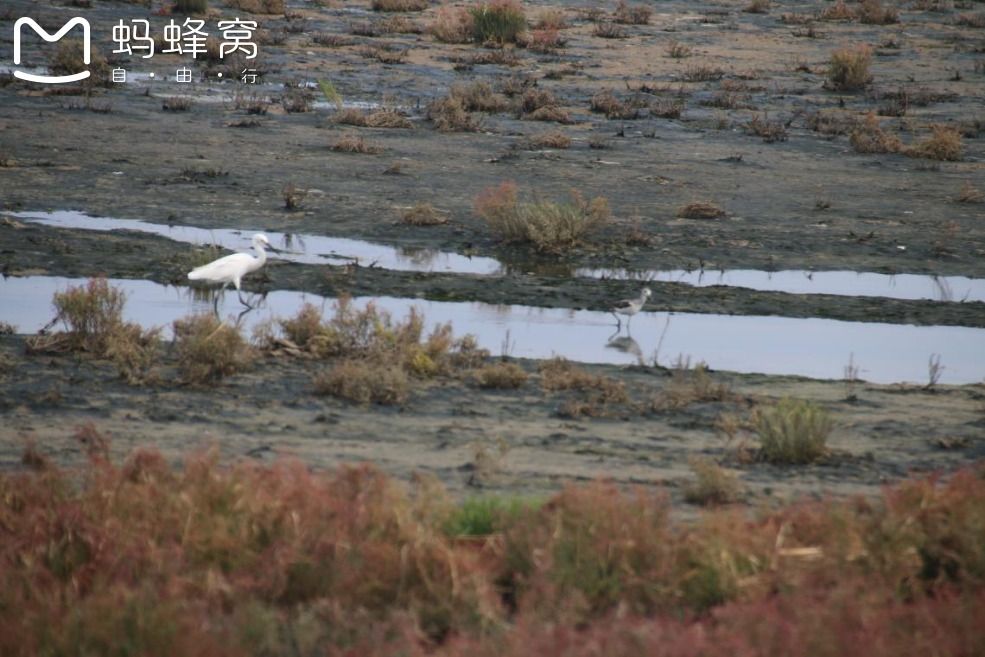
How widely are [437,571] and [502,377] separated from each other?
491 centimetres

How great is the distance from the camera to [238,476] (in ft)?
23.8

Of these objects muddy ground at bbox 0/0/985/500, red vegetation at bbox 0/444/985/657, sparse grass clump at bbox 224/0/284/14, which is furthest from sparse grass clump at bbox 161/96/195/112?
red vegetation at bbox 0/444/985/657

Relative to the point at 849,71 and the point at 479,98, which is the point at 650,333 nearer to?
the point at 479,98

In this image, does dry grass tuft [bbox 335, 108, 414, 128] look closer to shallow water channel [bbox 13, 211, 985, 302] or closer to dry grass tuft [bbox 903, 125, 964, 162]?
shallow water channel [bbox 13, 211, 985, 302]

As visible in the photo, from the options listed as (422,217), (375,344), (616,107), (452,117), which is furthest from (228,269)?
(616,107)

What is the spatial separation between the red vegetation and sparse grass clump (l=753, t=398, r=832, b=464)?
6.83ft

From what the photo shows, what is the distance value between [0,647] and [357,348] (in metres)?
6.51

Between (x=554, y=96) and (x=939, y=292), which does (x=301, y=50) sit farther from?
(x=939, y=292)

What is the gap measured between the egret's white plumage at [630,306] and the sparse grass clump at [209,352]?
3675 mm

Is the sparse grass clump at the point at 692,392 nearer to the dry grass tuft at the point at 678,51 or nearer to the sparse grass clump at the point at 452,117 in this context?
the sparse grass clump at the point at 452,117

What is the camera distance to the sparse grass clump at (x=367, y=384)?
11.0m

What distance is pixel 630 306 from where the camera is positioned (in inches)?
537

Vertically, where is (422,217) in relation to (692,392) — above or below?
below

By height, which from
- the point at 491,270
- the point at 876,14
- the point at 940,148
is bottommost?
the point at 491,270
